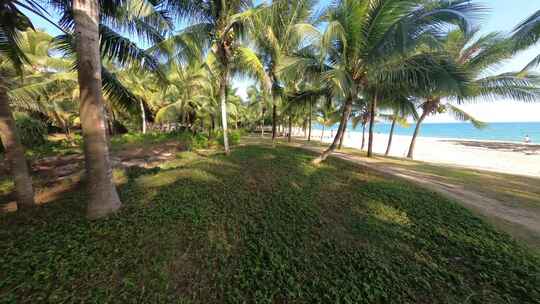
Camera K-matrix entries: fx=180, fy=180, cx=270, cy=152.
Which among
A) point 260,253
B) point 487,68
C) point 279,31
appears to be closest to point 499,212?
point 260,253

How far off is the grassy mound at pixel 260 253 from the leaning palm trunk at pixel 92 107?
1.78ft

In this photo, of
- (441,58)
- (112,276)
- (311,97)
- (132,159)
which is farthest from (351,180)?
(132,159)

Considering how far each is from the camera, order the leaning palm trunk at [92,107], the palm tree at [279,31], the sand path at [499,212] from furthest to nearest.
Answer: the palm tree at [279,31]
the sand path at [499,212]
the leaning palm trunk at [92,107]

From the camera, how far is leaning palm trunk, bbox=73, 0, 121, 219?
113 inches

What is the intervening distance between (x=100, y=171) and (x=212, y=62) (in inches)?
273

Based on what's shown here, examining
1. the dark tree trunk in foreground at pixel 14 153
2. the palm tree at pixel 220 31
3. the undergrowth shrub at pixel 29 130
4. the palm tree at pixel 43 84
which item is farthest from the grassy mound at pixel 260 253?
the undergrowth shrub at pixel 29 130

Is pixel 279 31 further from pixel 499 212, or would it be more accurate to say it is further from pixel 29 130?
pixel 29 130

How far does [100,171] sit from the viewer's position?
315cm

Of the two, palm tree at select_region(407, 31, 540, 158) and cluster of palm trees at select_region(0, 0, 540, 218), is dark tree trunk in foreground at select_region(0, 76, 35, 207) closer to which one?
cluster of palm trees at select_region(0, 0, 540, 218)

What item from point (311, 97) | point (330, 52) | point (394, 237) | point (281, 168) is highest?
point (330, 52)

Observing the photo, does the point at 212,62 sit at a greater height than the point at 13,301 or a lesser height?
greater

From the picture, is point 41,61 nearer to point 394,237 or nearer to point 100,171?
point 100,171

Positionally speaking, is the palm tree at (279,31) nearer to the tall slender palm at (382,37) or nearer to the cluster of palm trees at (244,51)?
the cluster of palm trees at (244,51)

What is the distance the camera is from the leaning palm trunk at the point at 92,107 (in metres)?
2.86
